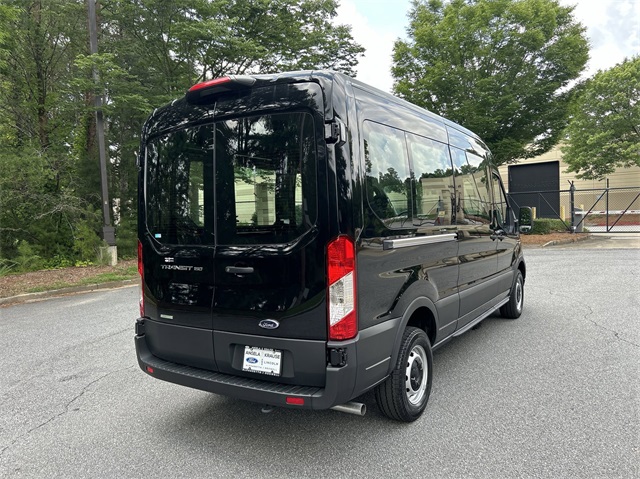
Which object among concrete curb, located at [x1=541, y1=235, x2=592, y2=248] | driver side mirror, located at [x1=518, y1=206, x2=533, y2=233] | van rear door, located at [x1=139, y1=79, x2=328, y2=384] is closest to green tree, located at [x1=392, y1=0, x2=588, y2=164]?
concrete curb, located at [x1=541, y1=235, x2=592, y2=248]

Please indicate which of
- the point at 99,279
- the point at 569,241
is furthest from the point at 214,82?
the point at 569,241

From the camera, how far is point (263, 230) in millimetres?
2680

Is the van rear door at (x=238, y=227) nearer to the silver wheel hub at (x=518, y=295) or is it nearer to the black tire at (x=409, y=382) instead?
the black tire at (x=409, y=382)

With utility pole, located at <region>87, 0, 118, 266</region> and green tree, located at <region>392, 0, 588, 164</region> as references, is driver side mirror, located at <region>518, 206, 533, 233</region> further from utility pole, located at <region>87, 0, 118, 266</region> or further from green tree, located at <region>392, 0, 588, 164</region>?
green tree, located at <region>392, 0, 588, 164</region>

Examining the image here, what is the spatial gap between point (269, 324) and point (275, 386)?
39 cm

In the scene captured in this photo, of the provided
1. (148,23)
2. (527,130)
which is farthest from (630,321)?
(148,23)

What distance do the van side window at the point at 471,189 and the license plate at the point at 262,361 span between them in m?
2.24

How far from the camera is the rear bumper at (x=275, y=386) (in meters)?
2.44

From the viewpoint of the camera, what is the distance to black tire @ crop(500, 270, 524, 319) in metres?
5.70

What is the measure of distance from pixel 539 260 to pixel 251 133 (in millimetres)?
11228

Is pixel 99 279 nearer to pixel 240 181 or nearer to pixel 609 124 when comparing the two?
pixel 240 181

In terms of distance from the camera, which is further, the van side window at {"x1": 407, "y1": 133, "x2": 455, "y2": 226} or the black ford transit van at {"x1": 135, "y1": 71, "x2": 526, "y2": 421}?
the van side window at {"x1": 407, "y1": 133, "x2": 455, "y2": 226}

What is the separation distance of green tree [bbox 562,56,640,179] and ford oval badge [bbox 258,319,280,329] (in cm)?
2519

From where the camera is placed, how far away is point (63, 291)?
30.2 feet
